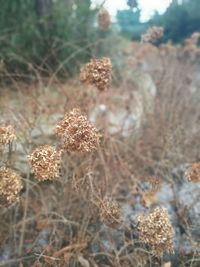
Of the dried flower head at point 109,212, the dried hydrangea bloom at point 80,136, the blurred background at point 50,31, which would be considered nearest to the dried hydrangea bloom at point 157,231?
the dried flower head at point 109,212

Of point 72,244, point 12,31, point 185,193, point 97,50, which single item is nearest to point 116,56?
point 97,50

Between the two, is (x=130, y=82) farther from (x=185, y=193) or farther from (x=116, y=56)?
(x=185, y=193)

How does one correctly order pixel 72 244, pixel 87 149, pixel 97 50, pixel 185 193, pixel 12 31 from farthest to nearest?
pixel 97 50 → pixel 12 31 → pixel 185 193 → pixel 72 244 → pixel 87 149

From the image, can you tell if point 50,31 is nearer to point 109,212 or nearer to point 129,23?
point 129,23

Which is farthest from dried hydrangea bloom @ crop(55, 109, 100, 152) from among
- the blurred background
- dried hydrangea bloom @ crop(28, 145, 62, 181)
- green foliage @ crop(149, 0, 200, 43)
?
green foliage @ crop(149, 0, 200, 43)

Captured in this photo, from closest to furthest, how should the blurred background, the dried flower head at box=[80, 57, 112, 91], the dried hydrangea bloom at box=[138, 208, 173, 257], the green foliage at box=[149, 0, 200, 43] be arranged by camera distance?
1. the dried hydrangea bloom at box=[138, 208, 173, 257]
2. the dried flower head at box=[80, 57, 112, 91]
3. the blurred background
4. the green foliage at box=[149, 0, 200, 43]

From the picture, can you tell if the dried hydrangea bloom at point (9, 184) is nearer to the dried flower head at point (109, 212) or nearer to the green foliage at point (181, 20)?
the dried flower head at point (109, 212)

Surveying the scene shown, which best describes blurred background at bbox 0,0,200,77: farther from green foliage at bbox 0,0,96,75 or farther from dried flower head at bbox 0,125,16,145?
dried flower head at bbox 0,125,16,145
